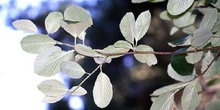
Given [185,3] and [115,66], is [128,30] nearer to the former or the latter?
[185,3]

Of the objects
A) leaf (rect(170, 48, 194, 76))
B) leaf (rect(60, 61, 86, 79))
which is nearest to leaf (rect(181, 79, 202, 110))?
leaf (rect(170, 48, 194, 76))

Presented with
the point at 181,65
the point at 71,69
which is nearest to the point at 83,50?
the point at 71,69

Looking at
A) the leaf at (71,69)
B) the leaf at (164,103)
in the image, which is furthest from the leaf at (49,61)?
the leaf at (164,103)

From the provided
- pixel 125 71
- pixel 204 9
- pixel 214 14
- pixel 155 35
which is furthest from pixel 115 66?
pixel 214 14

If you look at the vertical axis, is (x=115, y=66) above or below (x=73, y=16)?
below

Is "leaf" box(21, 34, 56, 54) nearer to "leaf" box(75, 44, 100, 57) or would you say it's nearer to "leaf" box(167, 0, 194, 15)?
"leaf" box(75, 44, 100, 57)
